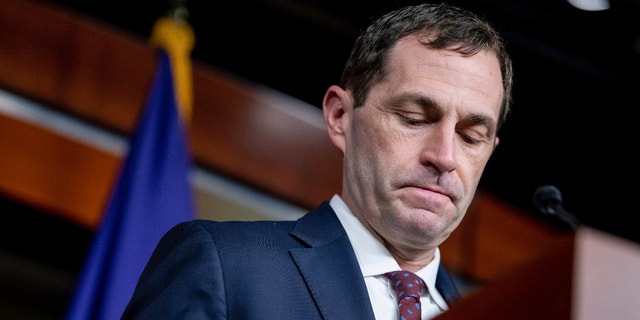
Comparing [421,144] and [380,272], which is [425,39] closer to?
[421,144]

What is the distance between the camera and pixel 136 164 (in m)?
3.07

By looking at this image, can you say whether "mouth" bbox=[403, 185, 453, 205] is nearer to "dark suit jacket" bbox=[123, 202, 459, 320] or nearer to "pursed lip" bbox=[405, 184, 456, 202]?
"pursed lip" bbox=[405, 184, 456, 202]

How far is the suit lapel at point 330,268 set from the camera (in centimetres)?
132

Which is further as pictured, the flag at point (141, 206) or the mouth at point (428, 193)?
the flag at point (141, 206)

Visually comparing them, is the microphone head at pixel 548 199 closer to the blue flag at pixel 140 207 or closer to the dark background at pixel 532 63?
the blue flag at pixel 140 207

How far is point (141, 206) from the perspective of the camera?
298 cm

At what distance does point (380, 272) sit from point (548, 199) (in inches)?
14.4

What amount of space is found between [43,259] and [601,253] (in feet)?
10.8

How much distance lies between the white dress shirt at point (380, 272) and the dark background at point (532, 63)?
6.85 feet

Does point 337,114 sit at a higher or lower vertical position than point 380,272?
higher

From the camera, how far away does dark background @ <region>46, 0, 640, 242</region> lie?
3725mm

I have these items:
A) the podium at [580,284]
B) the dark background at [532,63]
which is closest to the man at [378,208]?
the podium at [580,284]

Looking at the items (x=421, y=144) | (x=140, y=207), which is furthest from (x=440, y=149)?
(x=140, y=207)

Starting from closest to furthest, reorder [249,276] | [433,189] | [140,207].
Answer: [249,276]
[433,189]
[140,207]
